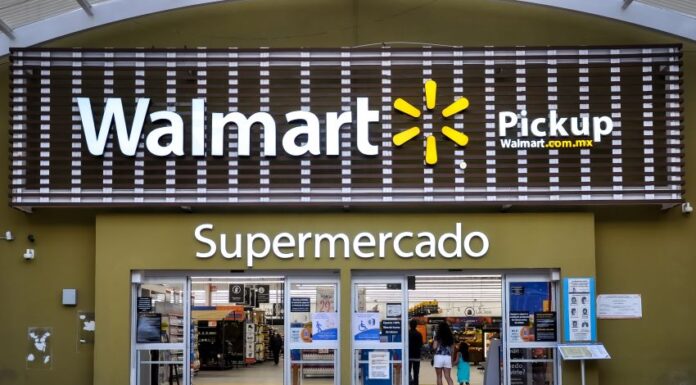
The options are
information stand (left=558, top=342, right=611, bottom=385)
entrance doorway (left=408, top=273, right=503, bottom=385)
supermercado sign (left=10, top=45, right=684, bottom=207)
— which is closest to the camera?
information stand (left=558, top=342, right=611, bottom=385)

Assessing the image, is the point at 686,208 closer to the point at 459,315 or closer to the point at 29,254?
the point at 459,315

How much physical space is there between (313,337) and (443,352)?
262 centimetres

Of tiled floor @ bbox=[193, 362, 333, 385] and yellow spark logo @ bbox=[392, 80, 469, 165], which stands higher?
yellow spark logo @ bbox=[392, 80, 469, 165]

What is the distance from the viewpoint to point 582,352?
13016mm

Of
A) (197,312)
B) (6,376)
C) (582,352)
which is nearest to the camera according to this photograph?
(582,352)

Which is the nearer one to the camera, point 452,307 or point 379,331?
point 379,331

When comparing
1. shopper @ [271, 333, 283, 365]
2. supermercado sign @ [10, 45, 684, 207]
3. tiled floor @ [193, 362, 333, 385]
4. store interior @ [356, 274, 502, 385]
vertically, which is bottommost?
tiled floor @ [193, 362, 333, 385]

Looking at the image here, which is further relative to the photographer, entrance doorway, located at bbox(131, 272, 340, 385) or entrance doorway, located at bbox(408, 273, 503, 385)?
entrance doorway, located at bbox(408, 273, 503, 385)

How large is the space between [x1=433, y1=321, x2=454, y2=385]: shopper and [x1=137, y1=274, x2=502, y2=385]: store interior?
16 centimetres

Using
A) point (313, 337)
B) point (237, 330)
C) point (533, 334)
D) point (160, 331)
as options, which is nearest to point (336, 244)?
point (313, 337)

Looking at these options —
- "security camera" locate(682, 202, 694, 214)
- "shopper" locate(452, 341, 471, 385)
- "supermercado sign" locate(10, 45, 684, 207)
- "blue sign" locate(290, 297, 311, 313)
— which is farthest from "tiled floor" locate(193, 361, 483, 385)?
"security camera" locate(682, 202, 694, 214)

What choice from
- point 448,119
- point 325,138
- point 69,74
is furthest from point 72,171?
point 448,119

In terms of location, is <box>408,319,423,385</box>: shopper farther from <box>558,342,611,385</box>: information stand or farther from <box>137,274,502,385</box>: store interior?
<box>558,342,611,385</box>: information stand

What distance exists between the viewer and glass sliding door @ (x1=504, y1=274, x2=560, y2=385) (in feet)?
45.0
